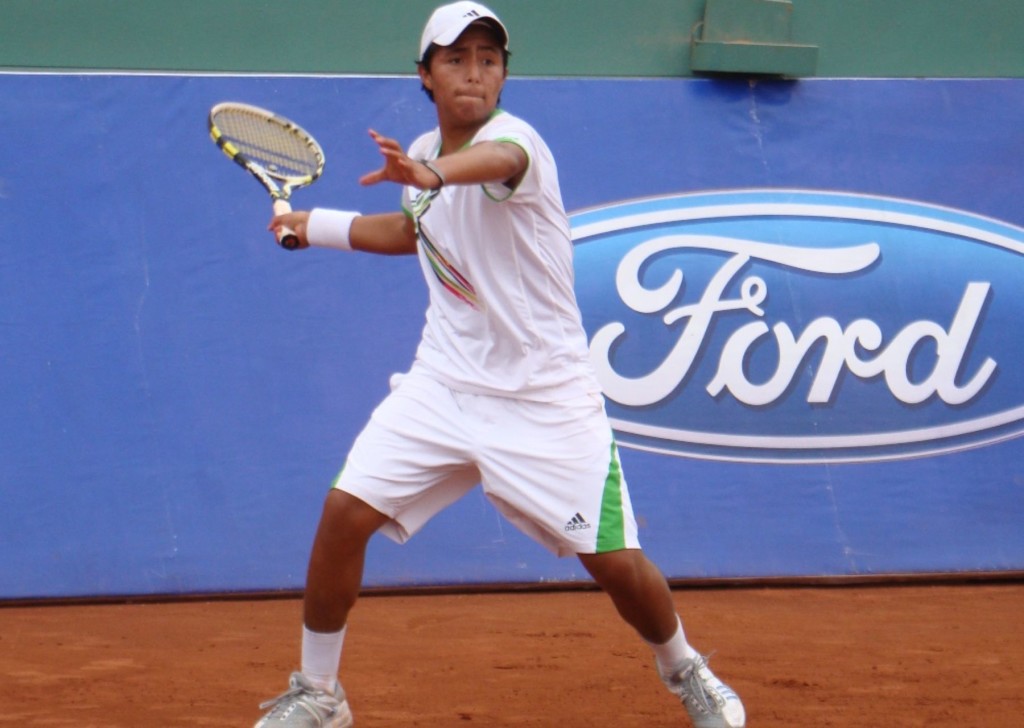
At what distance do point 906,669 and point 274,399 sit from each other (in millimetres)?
2605

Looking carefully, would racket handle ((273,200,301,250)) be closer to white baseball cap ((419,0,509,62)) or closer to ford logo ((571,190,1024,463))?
white baseball cap ((419,0,509,62))

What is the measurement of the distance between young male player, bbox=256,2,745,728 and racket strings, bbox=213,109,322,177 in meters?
0.64

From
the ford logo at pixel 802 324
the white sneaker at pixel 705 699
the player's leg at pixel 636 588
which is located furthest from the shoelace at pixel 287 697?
the ford logo at pixel 802 324

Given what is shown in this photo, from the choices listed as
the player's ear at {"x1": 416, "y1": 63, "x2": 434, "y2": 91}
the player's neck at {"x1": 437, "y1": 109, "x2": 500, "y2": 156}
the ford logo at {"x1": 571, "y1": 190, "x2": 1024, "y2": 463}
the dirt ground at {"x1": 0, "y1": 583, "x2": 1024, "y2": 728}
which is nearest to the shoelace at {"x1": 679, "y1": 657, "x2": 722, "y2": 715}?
the dirt ground at {"x1": 0, "y1": 583, "x2": 1024, "y2": 728}

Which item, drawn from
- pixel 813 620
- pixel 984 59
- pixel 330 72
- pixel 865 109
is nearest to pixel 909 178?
pixel 865 109

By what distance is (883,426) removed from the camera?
5.72 metres

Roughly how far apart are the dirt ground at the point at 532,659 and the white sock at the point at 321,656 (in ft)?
1.26

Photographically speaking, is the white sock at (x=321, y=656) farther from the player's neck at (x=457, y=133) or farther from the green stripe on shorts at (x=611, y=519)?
the player's neck at (x=457, y=133)

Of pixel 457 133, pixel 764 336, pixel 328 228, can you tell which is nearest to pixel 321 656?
pixel 328 228

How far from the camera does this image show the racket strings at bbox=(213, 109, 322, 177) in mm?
3947

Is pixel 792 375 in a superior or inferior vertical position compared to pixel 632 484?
superior

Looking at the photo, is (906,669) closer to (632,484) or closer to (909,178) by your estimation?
(632,484)

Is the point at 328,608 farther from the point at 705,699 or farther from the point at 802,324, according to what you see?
the point at 802,324

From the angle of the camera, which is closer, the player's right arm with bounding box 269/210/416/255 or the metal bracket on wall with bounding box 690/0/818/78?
the player's right arm with bounding box 269/210/416/255
